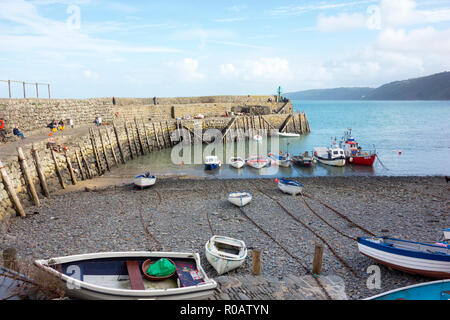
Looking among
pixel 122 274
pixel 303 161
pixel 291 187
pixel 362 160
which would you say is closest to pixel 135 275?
pixel 122 274

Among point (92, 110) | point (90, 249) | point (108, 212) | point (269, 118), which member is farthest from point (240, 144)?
point (90, 249)

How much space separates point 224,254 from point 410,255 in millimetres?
5591

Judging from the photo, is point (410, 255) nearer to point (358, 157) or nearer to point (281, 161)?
point (281, 161)

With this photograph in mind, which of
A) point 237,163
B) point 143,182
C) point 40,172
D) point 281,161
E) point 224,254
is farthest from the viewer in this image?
point 281,161

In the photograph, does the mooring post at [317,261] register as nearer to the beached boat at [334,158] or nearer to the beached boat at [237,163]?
the beached boat at [237,163]

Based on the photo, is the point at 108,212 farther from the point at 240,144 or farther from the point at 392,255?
the point at 240,144

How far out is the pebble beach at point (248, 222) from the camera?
35.3 feet

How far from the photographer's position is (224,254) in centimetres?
1024

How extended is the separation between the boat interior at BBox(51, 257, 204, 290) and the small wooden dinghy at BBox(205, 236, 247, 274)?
1.51 meters

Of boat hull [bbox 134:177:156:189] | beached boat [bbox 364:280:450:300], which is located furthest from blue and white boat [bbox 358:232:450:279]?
boat hull [bbox 134:177:156:189]

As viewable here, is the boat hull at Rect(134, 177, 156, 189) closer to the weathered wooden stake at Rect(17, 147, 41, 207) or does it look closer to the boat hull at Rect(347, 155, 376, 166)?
the weathered wooden stake at Rect(17, 147, 41, 207)

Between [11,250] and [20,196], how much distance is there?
10.0 meters

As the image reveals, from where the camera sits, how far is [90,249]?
11.4m
